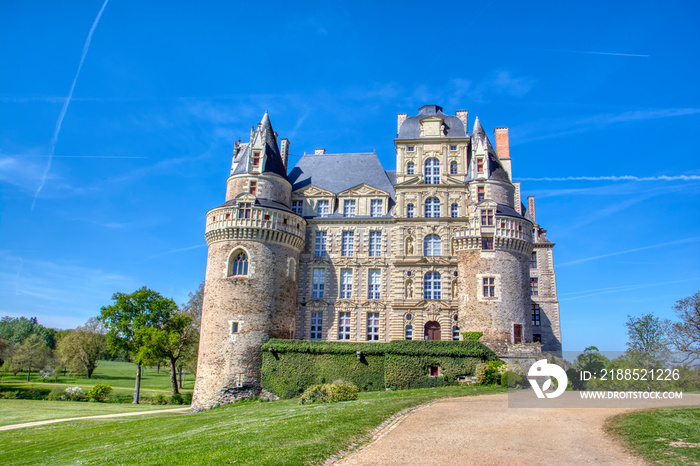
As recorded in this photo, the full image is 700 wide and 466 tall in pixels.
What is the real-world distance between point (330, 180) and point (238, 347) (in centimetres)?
1685

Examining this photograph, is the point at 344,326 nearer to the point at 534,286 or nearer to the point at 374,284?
the point at 374,284

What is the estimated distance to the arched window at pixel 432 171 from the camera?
42188 mm

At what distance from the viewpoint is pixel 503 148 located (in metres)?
45.0

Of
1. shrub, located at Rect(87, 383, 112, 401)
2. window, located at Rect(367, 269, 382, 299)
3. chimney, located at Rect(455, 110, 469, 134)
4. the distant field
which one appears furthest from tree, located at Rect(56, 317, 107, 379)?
chimney, located at Rect(455, 110, 469, 134)

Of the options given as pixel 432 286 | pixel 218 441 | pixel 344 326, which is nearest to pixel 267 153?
pixel 344 326

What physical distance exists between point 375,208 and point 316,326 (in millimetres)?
10901

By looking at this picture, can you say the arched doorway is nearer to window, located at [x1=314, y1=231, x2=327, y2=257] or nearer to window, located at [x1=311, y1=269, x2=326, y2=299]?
window, located at [x1=311, y1=269, x2=326, y2=299]

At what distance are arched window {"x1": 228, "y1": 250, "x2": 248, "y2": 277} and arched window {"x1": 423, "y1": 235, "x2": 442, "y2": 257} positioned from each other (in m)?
14.1

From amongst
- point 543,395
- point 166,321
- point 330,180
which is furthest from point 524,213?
point 166,321

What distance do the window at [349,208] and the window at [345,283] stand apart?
189 inches

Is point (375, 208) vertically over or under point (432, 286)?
over

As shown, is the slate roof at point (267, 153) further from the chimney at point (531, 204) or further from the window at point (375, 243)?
the chimney at point (531, 204)

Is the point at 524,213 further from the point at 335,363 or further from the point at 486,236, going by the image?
the point at 335,363

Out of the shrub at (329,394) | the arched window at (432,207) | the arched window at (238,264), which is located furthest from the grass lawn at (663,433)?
the arched window at (238,264)
